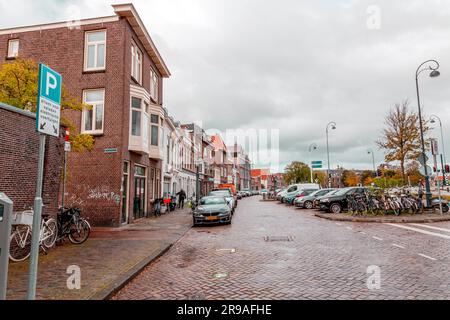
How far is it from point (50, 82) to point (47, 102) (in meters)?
0.31

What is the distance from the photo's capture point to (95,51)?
16.1m

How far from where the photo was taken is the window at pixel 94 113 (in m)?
15.6

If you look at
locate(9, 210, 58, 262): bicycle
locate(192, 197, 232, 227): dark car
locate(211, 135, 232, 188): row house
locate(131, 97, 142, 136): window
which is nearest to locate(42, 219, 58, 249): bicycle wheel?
locate(9, 210, 58, 262): bicycle

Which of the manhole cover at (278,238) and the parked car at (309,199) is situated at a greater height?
the parked car at (309,199)

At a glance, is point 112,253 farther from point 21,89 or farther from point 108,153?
point 108,153

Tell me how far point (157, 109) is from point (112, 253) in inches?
478

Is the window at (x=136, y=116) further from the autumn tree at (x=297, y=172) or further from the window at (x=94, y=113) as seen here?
the autumn tree at (x=297, y=172)

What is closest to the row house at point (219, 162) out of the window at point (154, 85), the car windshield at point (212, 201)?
the window at point (154, 85)

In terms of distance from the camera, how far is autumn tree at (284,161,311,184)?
64.1 metres

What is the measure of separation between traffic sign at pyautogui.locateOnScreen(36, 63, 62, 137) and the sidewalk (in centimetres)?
262

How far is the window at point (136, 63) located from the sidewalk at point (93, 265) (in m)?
10.0

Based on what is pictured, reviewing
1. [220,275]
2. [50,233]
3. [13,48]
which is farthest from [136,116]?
[220,275]
